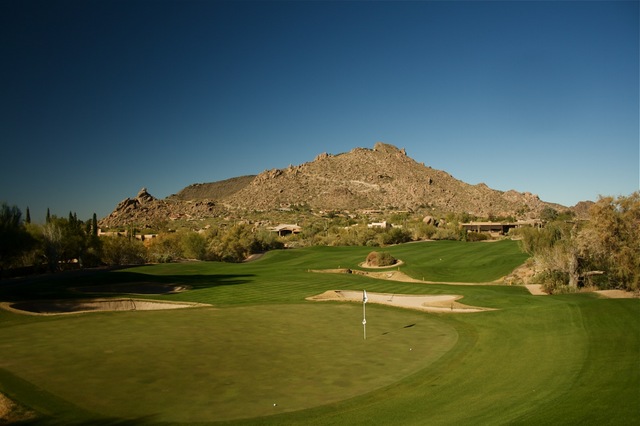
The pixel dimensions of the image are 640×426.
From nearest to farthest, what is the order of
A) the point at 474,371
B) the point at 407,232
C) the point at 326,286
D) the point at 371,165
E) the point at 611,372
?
the point at 611,372 → the point at 474,371 → the point at 326,286 → the point at 407,232 → the point at 371,165

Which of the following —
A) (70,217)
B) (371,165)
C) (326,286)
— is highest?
(371,165)

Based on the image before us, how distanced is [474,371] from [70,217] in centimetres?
5551

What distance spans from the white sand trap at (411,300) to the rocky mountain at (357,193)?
116 metres

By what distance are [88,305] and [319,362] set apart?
18706mm

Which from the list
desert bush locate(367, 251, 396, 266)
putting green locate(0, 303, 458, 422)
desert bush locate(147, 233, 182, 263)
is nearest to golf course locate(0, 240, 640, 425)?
putting green locate(0, 303, 458, 422)

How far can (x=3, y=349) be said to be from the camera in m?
16.4

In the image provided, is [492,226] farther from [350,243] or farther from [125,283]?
[125,283]

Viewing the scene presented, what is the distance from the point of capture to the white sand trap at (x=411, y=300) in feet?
82.0

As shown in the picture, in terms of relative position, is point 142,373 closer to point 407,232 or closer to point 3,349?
point 3,349

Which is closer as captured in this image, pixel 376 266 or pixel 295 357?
pixel 295 357

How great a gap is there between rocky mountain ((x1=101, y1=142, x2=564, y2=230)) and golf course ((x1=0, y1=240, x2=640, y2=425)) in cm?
12415

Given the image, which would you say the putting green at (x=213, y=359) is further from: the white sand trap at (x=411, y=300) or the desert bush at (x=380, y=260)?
the desert bush at (x=380, y=260)

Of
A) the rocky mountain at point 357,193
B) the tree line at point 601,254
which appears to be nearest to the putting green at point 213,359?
the tree line at point 601,254

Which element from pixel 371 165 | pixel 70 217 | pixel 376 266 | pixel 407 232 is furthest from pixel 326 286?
pixel 371 165
